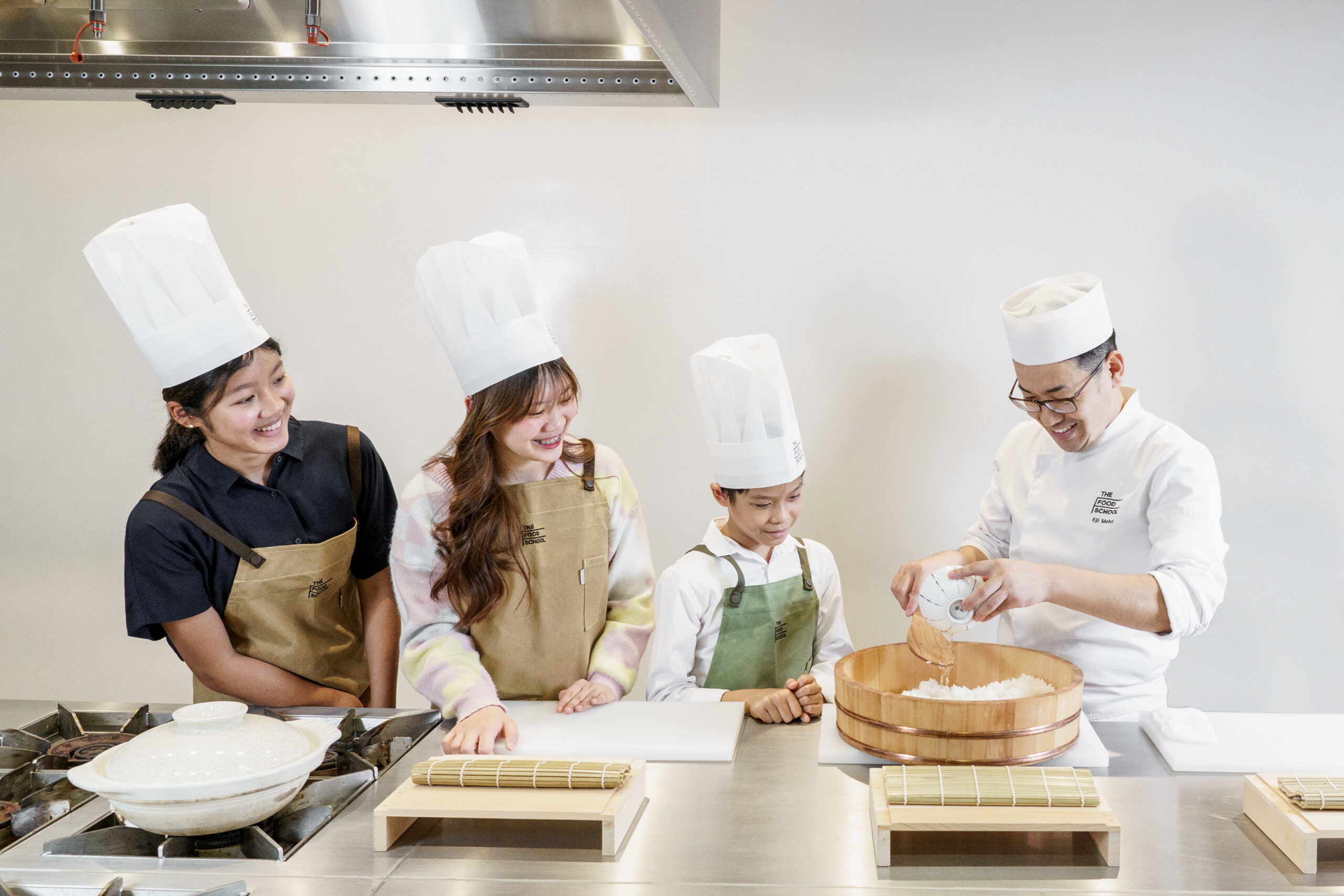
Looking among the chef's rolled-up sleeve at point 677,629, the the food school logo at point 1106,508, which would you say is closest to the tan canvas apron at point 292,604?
the chef's rolled-up sleeve at point 677,629

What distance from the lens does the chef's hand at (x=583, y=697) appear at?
158 centimetres

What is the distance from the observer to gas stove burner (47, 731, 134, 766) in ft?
4.54

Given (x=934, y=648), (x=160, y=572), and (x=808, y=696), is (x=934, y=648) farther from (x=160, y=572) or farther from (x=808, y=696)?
(x=160, y=572)

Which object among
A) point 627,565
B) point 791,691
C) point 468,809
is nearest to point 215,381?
point 627,565

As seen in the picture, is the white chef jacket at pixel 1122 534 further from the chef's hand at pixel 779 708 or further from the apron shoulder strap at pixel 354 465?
the apron shoulder strap at pixel 354 465

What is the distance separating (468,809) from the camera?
1139mm

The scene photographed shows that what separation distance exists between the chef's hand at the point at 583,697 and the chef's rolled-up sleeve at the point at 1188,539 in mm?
874

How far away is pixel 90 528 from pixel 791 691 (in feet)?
7.75

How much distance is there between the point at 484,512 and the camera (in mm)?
1656

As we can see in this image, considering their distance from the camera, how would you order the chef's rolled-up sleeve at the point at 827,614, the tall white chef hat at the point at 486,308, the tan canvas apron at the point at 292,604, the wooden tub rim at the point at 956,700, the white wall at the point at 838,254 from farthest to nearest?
the white wall at the point at 838,254 < the chef's rolled-up sleeve at the point at 827,614 < the tan canvas apron at the point at 292,604 < the tall white chef hat at the point at 486,308 < the wooden tub rim at the point at 956,700

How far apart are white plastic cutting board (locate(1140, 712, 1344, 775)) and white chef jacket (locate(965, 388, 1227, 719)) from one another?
0.19 m

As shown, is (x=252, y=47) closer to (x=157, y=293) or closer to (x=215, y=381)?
(x=157, y=293)

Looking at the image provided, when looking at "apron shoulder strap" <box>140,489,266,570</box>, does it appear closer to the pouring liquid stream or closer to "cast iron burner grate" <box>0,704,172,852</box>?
"cast iron burner grate" <box>0,704,172,852</box>

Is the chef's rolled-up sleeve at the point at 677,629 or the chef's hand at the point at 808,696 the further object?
the chef's rolled-up sleeve at the point at 677,629
